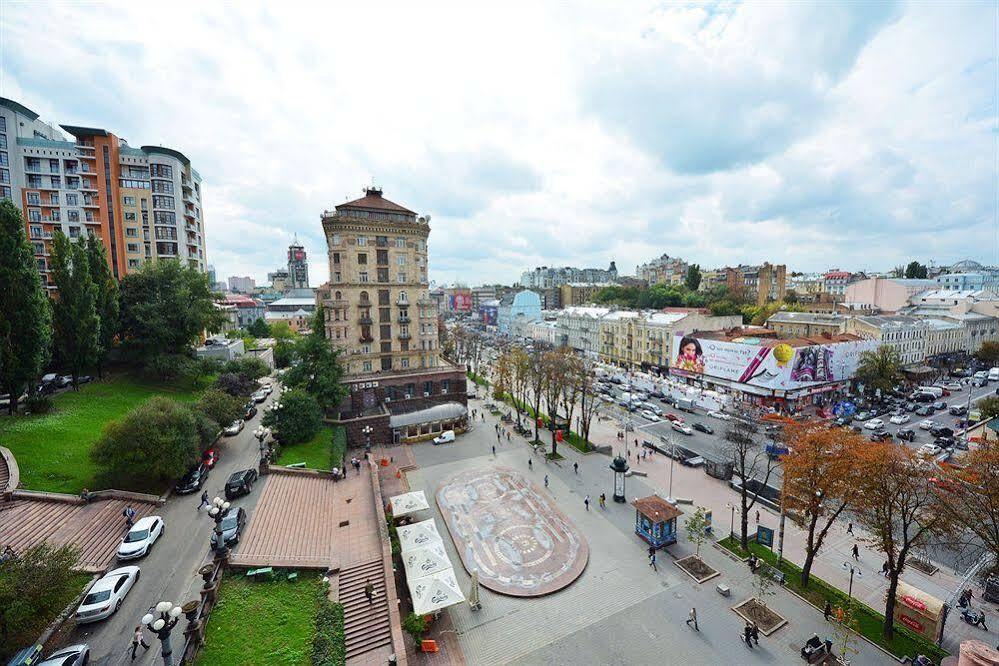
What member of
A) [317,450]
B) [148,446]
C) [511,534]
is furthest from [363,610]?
[317,450]

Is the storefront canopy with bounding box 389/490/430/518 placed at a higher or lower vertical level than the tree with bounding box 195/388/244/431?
lower

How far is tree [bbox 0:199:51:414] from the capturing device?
26.1m

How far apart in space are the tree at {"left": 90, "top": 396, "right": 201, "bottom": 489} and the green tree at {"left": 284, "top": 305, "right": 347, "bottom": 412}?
12.6 meters

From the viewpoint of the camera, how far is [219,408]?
103 ft

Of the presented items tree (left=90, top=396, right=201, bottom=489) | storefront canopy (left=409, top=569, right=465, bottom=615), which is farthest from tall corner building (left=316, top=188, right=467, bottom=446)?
storefront canopy (left=409, top=569, right=465, bottom=615)

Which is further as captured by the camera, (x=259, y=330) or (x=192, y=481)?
(x=259, y=330)

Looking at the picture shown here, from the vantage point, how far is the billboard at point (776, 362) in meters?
53.8

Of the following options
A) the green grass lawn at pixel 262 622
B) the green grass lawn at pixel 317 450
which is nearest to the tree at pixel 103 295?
the green grass lawn at pixel 317 450

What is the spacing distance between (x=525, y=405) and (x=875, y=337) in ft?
185

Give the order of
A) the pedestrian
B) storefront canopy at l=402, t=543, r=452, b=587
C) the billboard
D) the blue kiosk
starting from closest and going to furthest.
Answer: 1. the pedestrian
2. storefront canopy at l=402, t=543, r=452, b=587
3. the blue kiosk
4. the billboard

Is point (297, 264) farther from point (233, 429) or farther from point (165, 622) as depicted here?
point (165, 622)

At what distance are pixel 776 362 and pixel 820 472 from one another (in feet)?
131

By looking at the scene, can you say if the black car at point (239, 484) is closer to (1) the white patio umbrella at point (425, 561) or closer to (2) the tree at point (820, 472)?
(1) the white patio umbrella at point (425, 561)

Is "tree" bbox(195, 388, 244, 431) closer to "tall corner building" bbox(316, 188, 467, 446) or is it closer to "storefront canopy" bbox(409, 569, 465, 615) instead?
"tall corner building" bbox(316, 188, 467, 446)
